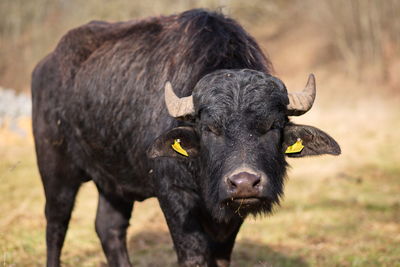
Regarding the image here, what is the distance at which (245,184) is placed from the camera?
13.4ft

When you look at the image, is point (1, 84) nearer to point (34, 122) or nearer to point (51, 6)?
point (51, 6)

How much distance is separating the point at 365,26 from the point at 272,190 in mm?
23406

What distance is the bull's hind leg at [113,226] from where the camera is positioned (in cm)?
645

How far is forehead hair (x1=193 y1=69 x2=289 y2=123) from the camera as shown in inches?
176

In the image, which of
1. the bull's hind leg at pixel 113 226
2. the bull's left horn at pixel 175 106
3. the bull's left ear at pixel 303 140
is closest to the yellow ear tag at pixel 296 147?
the bull's left ear at pixel 303 140

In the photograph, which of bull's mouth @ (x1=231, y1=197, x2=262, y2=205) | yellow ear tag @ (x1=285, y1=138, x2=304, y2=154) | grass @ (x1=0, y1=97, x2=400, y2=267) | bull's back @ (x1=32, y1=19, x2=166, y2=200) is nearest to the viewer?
bull's mouth @ (x1=231, y1=197, x2=262, y2=205)

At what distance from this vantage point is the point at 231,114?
4.46 metres

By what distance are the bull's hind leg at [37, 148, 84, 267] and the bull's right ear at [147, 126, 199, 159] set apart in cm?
215

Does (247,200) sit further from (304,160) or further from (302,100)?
(304,160)

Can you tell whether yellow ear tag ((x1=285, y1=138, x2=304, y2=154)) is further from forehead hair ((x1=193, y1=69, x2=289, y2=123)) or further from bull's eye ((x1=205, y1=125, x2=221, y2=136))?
bull's eye ((x1=205, y1=125, x2=221, y2=136))

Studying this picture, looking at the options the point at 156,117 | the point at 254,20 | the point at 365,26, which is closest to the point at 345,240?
the point at 156,117

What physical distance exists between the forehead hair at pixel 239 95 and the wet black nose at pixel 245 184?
21.8 inches

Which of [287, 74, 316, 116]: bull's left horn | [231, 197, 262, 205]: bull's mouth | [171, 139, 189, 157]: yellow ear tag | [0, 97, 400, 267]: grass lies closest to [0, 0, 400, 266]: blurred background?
[0, 97, 400, 267]: grass

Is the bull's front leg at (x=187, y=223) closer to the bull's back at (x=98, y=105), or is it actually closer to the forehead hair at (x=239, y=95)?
the bull's back at (x=98, y=105)
